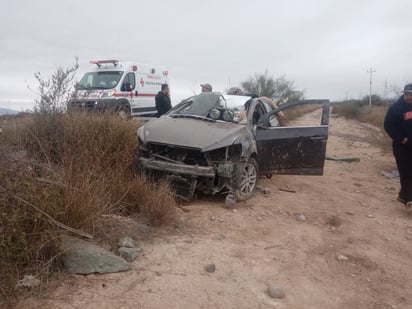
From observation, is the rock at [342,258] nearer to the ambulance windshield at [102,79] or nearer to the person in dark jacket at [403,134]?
the person in dark jacket at [403,134]

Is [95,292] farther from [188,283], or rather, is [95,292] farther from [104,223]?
[104,223]

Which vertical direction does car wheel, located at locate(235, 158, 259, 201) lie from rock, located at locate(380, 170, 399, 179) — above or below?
above

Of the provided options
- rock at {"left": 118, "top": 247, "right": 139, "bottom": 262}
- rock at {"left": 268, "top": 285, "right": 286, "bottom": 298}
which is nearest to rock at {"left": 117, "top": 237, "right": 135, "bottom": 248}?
rock at {"left": 118, "top": 247, "right": 139, "bottom": 262}

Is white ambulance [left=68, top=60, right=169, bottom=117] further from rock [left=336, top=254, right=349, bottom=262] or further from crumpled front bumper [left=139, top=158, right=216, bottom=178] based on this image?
rock [left=336, top=254, right=349, bottom=262]

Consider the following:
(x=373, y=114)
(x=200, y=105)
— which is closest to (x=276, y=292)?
(x=200, y=105)

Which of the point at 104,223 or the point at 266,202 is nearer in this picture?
the point at 104,223

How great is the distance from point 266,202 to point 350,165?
485 cm

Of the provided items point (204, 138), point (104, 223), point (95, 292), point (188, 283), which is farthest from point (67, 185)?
point (204, 138)

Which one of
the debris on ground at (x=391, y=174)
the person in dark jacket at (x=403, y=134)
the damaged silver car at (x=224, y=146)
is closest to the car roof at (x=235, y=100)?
the damaged silver car at (x=224, y=146)

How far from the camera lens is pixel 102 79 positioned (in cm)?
1364

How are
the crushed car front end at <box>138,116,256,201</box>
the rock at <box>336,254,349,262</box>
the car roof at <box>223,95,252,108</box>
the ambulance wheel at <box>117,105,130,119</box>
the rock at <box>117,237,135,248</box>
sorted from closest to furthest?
the rock at <box>117,237,135,248</box> → the rock at <box>336,254,349,262</box> → the crushed car front end at <box>138,116,256,201</box> → the car roof at <box>223,95,252,108</box> → the ambulance wheel at <box>117,105,130,119</box>

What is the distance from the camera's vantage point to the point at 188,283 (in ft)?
10.4

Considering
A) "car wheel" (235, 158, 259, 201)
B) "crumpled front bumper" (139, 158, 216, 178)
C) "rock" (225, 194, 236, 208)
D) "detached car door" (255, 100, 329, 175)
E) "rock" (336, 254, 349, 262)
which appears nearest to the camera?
"rock" (336, 254, 349, 262)

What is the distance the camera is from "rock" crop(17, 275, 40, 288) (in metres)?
2.79
